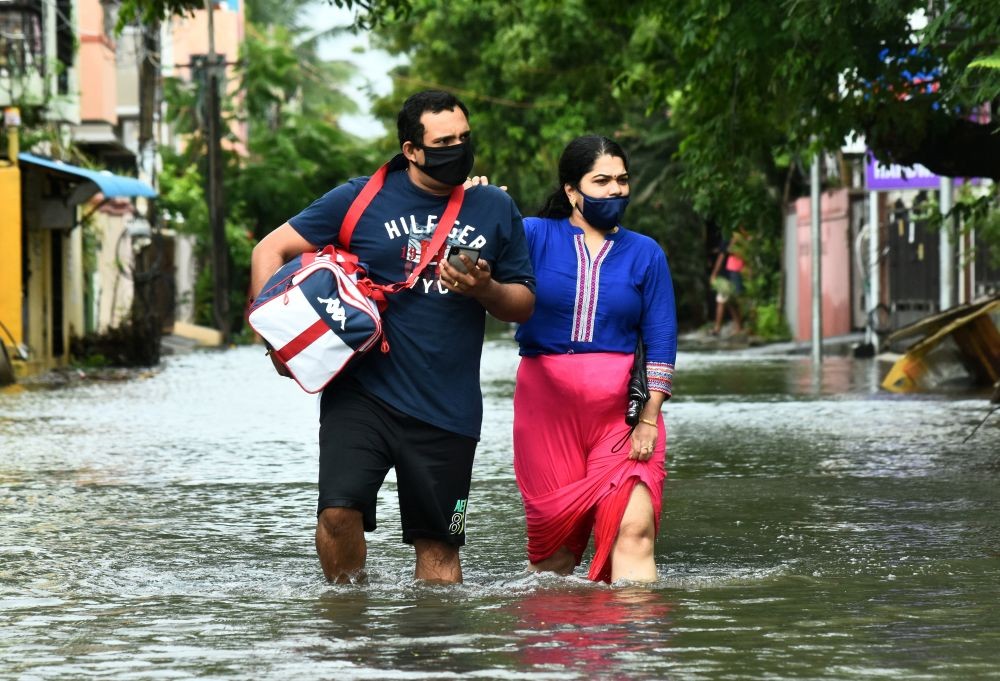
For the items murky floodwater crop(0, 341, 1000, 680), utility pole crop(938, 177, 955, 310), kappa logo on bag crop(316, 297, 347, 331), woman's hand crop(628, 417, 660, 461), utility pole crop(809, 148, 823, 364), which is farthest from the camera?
utility pole crop(809, 148, 823, 364)

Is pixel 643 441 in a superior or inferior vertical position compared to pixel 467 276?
inferior

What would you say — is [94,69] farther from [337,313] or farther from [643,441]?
[337,313]

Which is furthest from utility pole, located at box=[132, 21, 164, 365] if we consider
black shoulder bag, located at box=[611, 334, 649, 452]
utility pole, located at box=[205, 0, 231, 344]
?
black shoulder bag, located at box=[611, 334, 649, 452]

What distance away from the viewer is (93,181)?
26.6 metres

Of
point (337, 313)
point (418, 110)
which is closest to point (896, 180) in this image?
point (418, 110)

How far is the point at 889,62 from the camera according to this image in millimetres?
14008

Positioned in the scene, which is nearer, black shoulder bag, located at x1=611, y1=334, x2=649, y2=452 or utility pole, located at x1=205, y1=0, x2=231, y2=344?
black shoulder bag, located at x1=611, y1=334, x2=649, y2=452

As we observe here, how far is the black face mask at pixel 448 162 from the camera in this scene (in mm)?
6434

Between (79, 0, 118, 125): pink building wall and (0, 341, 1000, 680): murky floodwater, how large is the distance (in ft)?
74.4

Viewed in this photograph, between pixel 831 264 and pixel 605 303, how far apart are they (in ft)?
95.8

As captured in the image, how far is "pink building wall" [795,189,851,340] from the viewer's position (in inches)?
1366

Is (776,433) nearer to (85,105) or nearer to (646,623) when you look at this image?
(646,623)

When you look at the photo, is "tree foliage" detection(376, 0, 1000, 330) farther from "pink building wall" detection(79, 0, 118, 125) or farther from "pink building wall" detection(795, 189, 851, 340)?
"pink building wall" detection(79, 0, 118, 125)

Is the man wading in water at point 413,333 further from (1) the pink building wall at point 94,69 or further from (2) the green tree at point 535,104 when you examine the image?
(1) the pink building wall at point 94,69
